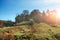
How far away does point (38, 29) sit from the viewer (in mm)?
19438

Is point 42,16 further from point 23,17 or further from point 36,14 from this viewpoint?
point 23,17

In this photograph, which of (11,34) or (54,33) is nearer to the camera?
(11,34)

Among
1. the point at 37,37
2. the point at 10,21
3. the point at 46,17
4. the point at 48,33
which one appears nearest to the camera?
the point at 37,37

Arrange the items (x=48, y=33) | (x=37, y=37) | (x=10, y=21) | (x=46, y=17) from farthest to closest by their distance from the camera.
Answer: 1. (x=46, y=17)
2. (x=10, y=21)
3. (x=48, y=33)
4. (x=37, y=37)

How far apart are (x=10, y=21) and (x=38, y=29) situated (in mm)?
12384

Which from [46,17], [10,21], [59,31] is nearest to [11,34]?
[59,31]

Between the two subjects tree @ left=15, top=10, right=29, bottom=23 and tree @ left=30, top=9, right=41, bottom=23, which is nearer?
tree @ left=30, top=9, right=41, bottom=23

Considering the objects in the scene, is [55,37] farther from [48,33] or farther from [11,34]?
[11,34]

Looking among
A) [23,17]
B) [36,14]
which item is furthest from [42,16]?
[23,17]

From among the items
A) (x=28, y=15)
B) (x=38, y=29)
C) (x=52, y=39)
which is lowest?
(x=52, y=39)

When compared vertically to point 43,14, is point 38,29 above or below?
below

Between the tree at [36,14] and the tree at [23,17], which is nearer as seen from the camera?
the tree at [36,14]

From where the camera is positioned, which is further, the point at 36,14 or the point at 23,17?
the point at 23,17

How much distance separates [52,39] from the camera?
17.7m
